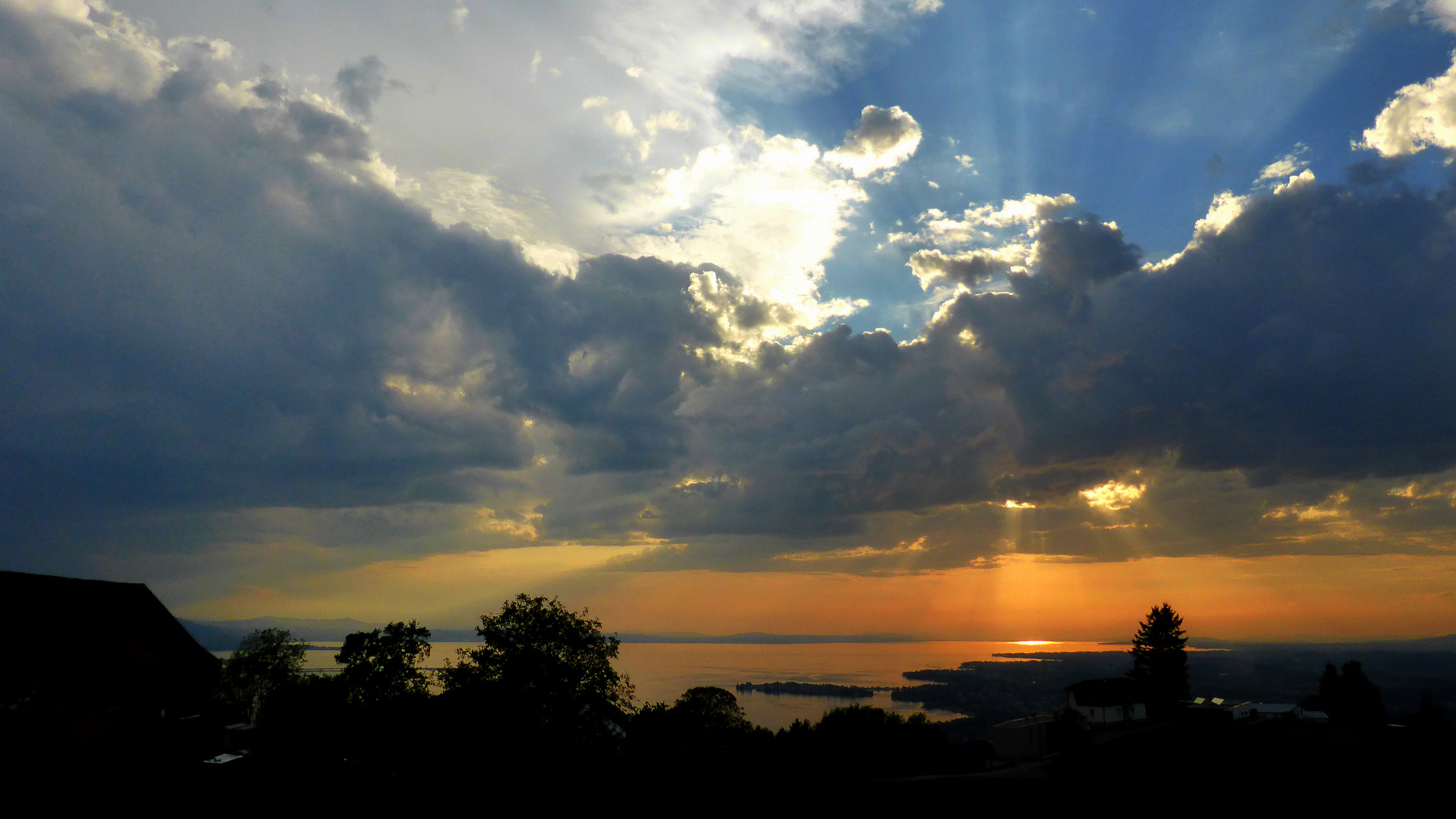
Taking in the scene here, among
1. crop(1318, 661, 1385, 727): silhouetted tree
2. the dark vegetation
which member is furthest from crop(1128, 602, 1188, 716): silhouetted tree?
crop(1318, 661, 1385, 727): silhouetted tree

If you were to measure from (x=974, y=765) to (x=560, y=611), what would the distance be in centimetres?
2731

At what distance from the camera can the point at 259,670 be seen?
84.0 metres

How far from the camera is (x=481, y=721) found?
23.7 meters

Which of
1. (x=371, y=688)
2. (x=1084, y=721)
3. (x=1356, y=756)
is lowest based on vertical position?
(x=1084, y=721)

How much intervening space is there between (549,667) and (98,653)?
22895 millimetres

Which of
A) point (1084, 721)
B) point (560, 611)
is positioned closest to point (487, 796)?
point (560, 611)

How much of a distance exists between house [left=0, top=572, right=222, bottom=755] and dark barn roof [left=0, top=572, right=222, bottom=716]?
5 centimetres

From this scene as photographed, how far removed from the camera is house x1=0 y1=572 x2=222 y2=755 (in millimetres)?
30797

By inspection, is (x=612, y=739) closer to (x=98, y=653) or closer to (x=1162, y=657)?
(x=98, y=653)

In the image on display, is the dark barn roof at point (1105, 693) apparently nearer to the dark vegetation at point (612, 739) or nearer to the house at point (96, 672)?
the dark vegetation at point (612, 739)

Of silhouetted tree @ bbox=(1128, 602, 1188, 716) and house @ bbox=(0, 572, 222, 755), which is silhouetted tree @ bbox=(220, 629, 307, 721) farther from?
silhouetted tree @ bbox=(1128, 602, 1188, 716)

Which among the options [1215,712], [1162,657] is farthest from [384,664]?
[1162,657]

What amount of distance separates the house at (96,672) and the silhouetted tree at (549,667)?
14.4 metres

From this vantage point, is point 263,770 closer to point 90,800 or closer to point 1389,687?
point 90,800
